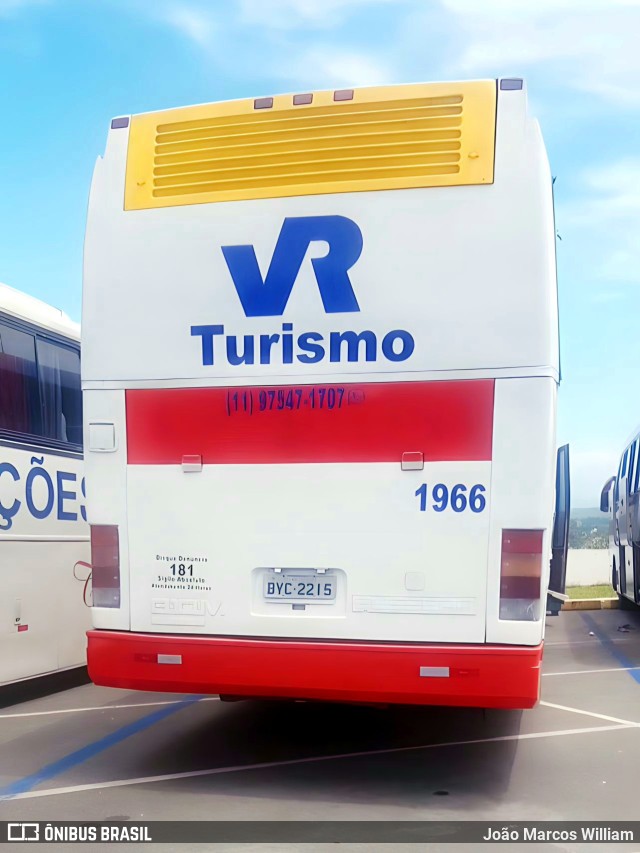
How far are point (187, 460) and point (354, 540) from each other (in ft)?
3.59

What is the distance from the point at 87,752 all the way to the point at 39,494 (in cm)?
255

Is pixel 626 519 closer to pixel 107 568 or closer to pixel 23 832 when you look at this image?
pixel 107 568

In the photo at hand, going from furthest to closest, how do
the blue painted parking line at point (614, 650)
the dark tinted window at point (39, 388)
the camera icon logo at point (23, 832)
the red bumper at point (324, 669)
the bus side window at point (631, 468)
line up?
the bus side window at point (631, 468)
the blue painted parking line at point (614, 650)
the dark tinted window at point (39, 388)
the red bumper at point (324, 669)
the camera icon logo at point (23, 832)

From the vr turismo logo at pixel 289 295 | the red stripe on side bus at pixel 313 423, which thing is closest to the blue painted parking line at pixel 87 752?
the red stripe on side bus at pixel 313 423

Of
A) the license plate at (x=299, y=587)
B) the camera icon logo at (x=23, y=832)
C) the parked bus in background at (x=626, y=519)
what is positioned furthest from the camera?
the parked bus in background at (x=626, y=519)

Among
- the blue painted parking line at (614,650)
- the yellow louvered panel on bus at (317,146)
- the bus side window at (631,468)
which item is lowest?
the blue painted parking line at (614,650)

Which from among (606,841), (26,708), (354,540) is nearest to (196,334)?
(354,540)

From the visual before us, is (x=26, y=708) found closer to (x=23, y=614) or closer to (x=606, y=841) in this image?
(x=23, y=614)

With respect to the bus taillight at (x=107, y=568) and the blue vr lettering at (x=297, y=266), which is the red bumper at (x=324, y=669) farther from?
the blue vr lettering at (x=297, y=266)

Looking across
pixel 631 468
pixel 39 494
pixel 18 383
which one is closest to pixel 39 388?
pixel 18 383

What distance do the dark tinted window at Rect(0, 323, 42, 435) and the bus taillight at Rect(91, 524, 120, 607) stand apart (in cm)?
259

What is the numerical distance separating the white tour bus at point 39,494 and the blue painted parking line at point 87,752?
4.22ft

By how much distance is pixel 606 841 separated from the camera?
4973 mm

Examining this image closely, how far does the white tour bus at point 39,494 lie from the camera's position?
27.5 feet
